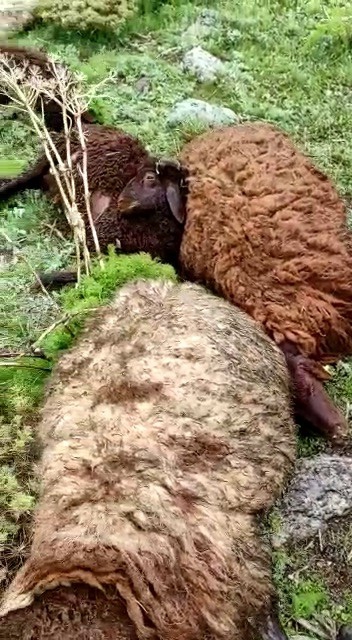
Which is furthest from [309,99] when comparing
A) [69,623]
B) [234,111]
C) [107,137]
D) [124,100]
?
[69,623]

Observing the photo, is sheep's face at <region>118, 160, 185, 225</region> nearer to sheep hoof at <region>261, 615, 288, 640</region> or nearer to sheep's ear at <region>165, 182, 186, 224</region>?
sheep's ear at <region>165, 182, 186, 224</region>

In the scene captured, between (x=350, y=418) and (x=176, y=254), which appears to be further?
(x=176, y=254)

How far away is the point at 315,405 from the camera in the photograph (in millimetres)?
4418

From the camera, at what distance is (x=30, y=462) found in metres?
4.18

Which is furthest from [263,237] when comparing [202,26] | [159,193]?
[202,26]

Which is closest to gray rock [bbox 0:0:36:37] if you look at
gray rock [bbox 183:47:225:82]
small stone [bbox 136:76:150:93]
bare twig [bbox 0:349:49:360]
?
small stone [bbox 136:76:150:93]

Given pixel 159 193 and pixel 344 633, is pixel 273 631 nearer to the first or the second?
pixel 344 633

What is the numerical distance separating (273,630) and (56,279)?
7.98 ft

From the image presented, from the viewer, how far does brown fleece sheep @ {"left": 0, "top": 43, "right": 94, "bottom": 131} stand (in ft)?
19.8

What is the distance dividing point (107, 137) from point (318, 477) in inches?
103

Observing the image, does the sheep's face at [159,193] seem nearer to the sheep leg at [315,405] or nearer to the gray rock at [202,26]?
the sheep leg at [315,405]

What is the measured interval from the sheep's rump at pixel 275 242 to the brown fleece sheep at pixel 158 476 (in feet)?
0.67

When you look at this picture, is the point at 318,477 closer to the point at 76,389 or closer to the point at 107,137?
the point at 76,389

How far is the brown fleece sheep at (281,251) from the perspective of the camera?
4.54 m
